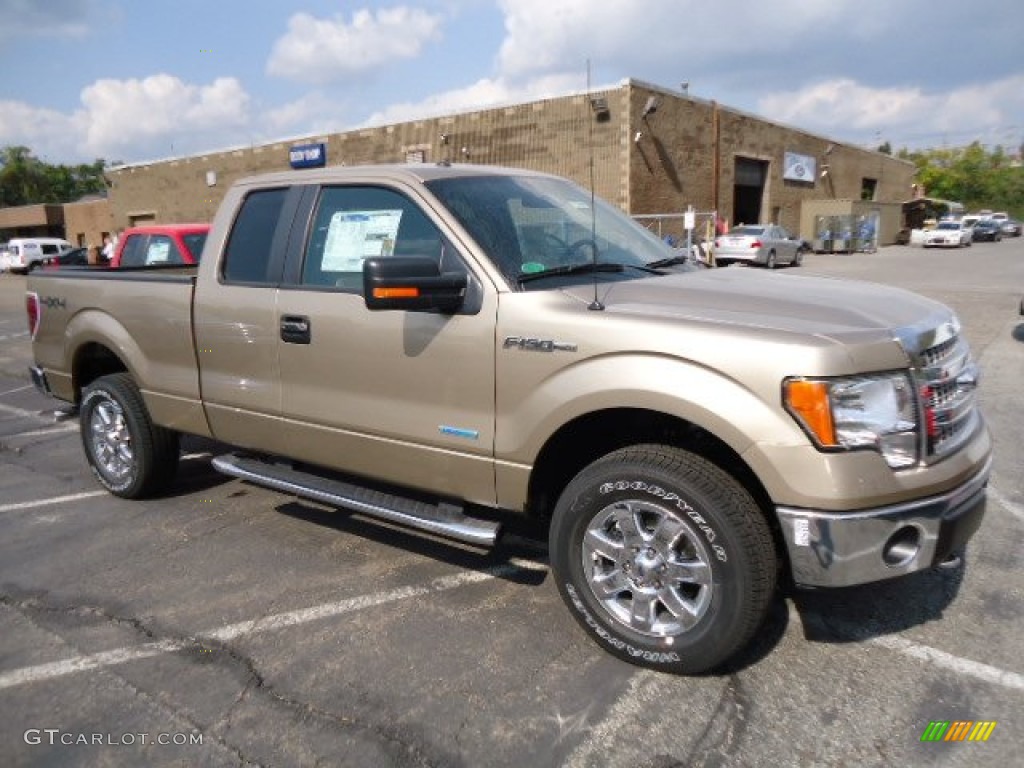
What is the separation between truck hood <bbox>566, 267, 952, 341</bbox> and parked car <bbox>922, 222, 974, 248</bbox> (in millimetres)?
48163

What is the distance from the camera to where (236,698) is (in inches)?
112

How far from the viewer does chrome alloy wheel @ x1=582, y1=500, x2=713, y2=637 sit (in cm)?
283

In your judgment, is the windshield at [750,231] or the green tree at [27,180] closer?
the windshield at [750,231]

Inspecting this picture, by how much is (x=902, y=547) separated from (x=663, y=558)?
829 mm

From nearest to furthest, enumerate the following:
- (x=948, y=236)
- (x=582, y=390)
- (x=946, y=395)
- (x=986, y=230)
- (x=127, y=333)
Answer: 1. (x=946, y=395)
2. (x=582, y=390)
3. (x=127, y=333)
4. (x=948, y=236)
5. (x=986, y=230)

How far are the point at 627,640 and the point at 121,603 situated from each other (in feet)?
7.98

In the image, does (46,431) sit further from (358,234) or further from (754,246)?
(754,246)

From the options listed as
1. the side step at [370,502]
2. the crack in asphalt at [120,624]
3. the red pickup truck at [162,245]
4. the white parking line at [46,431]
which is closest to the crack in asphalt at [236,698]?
the crack in asphalt at [120,624]

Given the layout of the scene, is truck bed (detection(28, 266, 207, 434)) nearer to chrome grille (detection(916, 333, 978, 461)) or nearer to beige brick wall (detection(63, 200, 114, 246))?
chrome grille (detection(916, 333, 978, 461))

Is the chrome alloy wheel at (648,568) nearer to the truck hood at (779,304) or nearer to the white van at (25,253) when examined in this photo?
the truck hood at (779,304)

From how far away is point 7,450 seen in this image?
657cm

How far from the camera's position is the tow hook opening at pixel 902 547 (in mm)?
2594

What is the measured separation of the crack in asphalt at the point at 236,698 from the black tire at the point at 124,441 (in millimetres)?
1224

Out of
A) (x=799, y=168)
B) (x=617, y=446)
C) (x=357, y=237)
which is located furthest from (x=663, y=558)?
(x=799, y=168)
